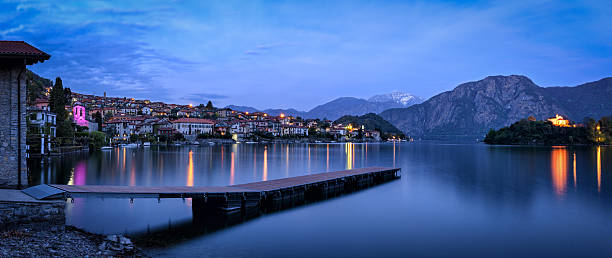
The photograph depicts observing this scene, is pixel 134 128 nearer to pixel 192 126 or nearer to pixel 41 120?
pixel 192 126

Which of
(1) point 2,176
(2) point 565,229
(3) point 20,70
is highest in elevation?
(3) point 20,70

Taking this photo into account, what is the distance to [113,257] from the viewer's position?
9.30 m

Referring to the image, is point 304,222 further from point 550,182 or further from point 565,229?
point 550,182

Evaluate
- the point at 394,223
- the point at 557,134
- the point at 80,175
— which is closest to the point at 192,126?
the point at 80,175

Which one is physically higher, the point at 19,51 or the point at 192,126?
the point at 192,126

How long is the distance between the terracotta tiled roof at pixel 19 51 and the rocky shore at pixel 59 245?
17.6ft

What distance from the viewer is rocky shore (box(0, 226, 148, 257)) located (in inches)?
329

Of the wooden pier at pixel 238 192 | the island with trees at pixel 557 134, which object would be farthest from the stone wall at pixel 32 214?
the island with trees at pixel 557 134

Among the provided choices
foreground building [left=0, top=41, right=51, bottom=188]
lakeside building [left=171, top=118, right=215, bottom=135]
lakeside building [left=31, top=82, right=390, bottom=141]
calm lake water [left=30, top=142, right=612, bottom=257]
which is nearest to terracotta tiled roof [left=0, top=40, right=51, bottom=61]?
foreground building [left=0, top=41, right=51, bottom=188]

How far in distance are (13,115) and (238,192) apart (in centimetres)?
825

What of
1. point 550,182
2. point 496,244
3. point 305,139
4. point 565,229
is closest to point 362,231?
point 496,244

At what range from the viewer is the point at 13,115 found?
1198 centimetres

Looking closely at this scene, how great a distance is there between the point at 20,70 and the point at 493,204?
21632 millimetres

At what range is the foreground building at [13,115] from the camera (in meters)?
11.9
